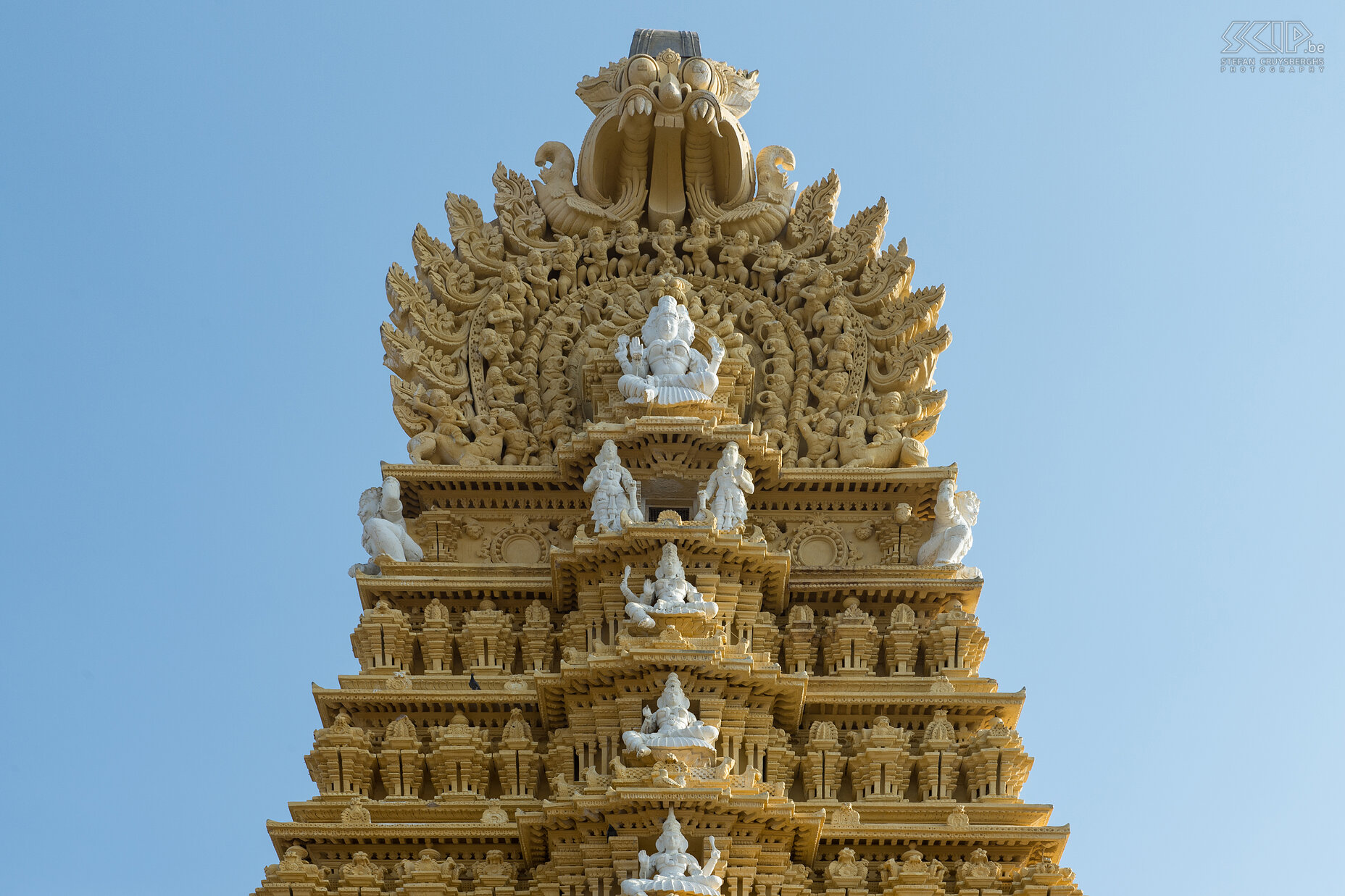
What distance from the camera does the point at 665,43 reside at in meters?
36.3

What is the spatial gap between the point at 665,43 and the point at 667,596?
10629mm

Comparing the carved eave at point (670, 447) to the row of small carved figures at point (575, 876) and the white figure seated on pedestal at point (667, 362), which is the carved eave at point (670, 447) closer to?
the white figure seated on pedestal at point (667, 362)

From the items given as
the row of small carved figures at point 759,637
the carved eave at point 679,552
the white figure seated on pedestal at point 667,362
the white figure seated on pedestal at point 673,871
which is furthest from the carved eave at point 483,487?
the white figure seated on pedestal at point 673,871

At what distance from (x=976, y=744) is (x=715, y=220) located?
9.31m

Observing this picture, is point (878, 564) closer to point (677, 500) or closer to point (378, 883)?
point (677, 500)

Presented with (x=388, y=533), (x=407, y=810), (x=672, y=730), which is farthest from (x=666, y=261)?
(x=407, y=810)

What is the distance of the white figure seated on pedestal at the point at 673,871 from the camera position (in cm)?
2594

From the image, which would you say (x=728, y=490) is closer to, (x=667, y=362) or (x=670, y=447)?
(x=670, y=447)

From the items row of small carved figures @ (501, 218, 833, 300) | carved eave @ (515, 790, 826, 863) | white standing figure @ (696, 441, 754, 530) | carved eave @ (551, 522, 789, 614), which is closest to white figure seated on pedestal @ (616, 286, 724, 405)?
white standing figure @ (696, 441, 754, 530)

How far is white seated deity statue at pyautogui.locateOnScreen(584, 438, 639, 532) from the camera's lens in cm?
3061

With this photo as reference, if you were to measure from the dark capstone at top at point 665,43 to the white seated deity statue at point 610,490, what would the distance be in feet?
24.9

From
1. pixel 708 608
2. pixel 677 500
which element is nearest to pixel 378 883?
pixel 708 608

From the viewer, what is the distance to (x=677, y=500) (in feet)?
106

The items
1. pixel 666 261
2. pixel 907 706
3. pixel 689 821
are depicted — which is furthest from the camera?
pixel 666 261
